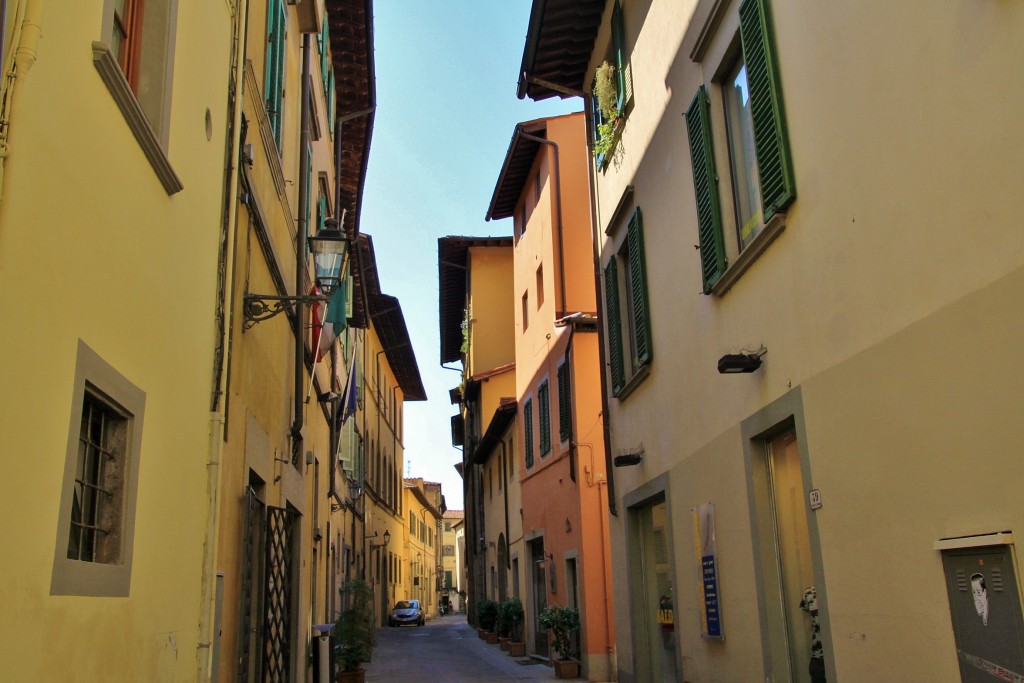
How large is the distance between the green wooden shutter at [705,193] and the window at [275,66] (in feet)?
11.7

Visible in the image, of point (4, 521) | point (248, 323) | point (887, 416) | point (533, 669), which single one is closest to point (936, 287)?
point (887, 416)

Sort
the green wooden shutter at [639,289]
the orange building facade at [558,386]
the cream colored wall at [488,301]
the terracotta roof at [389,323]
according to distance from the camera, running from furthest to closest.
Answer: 1. the cream colored wall at [488,301]
2. the terracotta roof at [389,323]
3. the orange building facade at [558,386]
4. the green wooden shutter at [639,289]

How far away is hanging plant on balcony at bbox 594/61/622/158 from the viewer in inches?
435

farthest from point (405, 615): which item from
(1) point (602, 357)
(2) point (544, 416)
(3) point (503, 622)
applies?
(1) point (602, 357)

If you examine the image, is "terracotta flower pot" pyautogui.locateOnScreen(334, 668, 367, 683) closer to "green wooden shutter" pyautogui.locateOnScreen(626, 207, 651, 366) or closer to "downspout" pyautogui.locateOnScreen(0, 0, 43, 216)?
"green wooden shutter" pyautogui.locateOnScreen(626, 207, 651, 366)

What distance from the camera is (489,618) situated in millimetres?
23141

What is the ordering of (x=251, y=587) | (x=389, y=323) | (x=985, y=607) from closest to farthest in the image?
(x=985, y=607) < (x=251, y=587) < (x=389, y=323)

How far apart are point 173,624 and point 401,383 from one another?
111 feet

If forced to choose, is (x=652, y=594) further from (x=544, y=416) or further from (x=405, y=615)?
(x=405, y=615)

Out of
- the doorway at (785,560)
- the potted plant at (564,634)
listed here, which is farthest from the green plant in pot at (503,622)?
the doorway at (785,560)

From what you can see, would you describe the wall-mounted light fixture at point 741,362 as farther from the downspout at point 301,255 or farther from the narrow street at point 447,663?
the narrow street at point 447,663

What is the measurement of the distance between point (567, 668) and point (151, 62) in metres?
11.5

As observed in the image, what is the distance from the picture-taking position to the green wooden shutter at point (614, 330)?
1090 cm

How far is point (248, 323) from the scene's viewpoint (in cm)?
709
